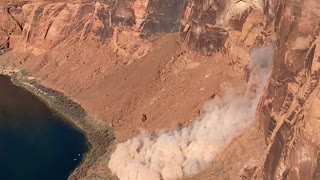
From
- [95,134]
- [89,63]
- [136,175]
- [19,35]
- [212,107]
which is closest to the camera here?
[136,175]

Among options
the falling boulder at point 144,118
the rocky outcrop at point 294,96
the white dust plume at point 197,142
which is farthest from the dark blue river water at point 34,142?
the rocky outcrop at point 294,96

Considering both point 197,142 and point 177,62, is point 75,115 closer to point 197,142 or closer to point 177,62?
point 177,62

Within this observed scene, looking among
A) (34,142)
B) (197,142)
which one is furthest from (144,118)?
(34,142)

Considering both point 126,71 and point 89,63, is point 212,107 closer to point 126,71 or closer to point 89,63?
point 126,71

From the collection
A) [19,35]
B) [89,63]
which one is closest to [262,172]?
[89,63]

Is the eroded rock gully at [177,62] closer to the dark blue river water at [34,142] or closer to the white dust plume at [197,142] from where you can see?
the white dust plume at [197,142]

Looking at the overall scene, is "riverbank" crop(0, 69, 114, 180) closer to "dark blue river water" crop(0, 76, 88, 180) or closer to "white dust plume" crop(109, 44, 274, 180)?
"dark blue river water" crop(0, 76, 88, 180)

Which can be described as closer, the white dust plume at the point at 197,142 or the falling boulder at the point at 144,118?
the white dust plume at the point at 197,142

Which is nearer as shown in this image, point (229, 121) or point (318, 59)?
point (318, 59)
